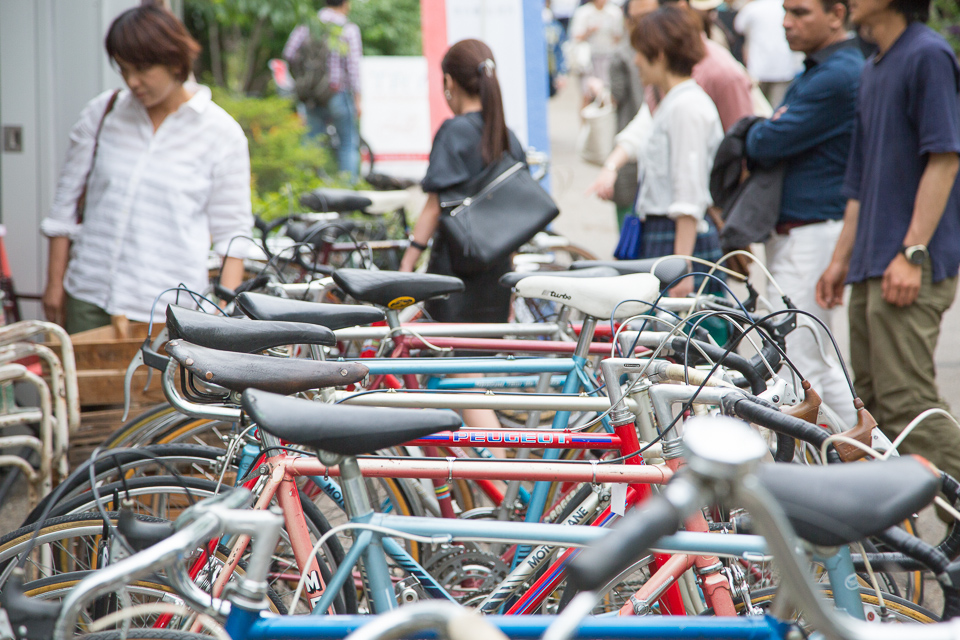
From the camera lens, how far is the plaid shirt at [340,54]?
9.72 metres

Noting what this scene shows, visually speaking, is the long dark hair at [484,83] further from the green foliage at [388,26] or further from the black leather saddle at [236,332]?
the green foliage at [388,26]

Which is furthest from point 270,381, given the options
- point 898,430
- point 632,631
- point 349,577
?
point 898,430

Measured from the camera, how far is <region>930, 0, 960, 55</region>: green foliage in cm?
1024

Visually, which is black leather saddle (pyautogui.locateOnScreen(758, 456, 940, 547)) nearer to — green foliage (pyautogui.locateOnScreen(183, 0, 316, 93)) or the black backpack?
the black backpack

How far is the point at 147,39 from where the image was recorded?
3.40 m

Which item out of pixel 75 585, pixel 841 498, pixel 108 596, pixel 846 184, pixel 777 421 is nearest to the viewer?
pixel 841 498

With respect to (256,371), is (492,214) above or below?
above

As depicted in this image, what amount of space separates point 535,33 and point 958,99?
3.67m

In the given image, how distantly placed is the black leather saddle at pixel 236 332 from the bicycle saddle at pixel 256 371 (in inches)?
3.0

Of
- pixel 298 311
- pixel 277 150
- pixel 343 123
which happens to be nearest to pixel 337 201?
pixel 298 311

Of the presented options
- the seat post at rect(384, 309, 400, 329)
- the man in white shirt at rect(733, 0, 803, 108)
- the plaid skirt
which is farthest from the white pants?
the man in white shirt at rect(733, 0, 803, 108)

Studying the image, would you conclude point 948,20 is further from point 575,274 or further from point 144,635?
point 144,635

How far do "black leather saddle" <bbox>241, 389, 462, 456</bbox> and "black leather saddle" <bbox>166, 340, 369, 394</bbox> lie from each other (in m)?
0.40

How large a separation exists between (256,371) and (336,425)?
0.52m
